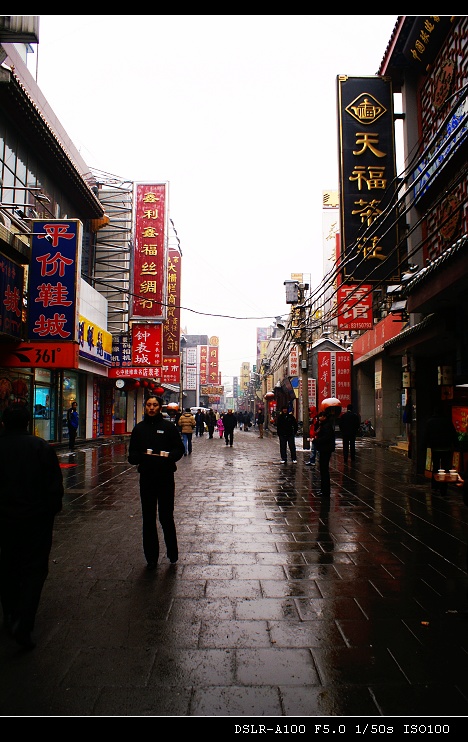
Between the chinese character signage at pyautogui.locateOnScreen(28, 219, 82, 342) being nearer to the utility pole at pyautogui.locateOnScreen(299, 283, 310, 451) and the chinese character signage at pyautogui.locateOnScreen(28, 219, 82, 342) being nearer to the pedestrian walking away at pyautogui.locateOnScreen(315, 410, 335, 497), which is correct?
the pedestrian walking away at pyautogui.locateOnScreen(315, 410, 335, 497)

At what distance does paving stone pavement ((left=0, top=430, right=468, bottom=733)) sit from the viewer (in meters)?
2.68

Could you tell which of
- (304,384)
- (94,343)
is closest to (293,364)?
(304,384)

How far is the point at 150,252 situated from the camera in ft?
70.0

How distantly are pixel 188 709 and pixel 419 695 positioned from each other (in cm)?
126

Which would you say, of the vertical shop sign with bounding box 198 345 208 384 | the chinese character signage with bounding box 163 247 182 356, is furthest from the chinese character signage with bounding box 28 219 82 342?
the vertical shop sign with bounding box 198 345 208 384

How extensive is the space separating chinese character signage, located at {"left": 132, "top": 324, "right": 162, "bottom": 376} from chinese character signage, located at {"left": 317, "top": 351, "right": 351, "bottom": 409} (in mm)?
8173

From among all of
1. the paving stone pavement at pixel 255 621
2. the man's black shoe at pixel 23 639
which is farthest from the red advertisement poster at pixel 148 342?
the man's black shoe at pixel 23 639

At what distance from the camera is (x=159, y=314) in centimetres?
2177

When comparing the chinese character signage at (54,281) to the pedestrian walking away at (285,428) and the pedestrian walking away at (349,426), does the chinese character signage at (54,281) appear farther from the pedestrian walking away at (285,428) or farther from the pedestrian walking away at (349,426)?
the pedestrian walking away at (349,426)

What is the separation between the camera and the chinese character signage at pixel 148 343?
2364 cm

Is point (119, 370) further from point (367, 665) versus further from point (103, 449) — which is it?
point (367, 665)

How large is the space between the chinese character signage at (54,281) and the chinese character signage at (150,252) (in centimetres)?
786

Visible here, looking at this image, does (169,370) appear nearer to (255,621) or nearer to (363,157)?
(363,157)
